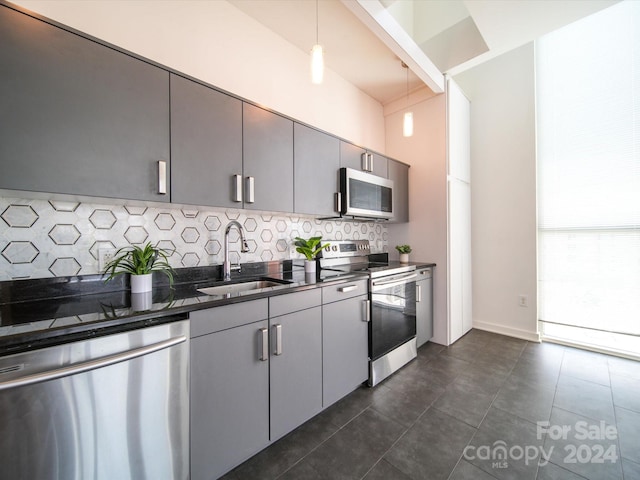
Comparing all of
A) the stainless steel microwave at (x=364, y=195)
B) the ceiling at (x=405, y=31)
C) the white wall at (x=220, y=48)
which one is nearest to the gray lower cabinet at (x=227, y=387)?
the stainless steel microwave at (x=364, y=195)

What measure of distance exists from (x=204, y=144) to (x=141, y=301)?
0.87 metres

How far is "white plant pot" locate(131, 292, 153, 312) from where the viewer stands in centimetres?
99

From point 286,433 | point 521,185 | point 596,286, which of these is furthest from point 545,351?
point 286,433

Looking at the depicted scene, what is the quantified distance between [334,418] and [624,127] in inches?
147

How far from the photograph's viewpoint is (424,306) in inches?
104

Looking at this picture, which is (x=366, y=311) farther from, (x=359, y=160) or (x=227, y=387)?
(x=359, y=160)

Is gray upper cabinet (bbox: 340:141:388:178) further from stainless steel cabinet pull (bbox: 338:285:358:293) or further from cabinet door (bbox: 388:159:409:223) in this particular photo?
stainless steel cabinet pull (bbox: 338:285:358:293)

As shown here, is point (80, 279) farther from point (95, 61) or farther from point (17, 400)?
point (95, 61)

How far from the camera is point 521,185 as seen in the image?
2.96 m

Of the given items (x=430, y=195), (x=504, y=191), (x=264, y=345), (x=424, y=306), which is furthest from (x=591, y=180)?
(x=264, y=345)

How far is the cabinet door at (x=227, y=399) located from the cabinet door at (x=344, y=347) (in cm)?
45

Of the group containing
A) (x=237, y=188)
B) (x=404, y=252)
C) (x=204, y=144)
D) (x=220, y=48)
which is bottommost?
(x=404, y=252)

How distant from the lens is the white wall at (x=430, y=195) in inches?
108

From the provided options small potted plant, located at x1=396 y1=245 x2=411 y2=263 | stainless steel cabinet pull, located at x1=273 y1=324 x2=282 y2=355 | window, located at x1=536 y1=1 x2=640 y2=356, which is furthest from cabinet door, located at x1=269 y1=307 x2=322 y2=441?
window, located at x1=536 y1=1 x2=640 y2=356
